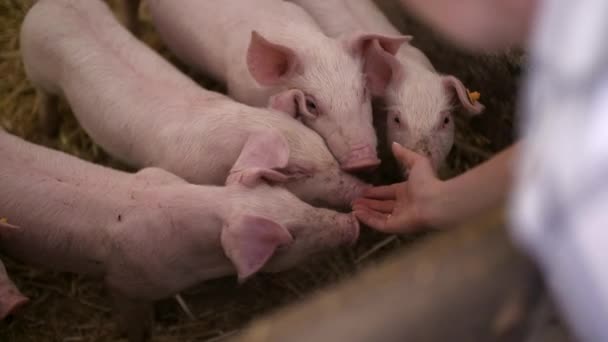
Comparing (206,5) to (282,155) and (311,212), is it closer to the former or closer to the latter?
(282,155)

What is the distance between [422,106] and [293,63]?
39cm

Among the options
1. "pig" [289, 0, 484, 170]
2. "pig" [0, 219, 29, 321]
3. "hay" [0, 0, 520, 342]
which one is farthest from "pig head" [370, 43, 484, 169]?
"pig" [0, 219, 29, 321]

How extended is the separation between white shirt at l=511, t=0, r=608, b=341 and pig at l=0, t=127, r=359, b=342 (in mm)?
1039

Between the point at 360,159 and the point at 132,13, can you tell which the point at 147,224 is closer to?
the point at 360,159

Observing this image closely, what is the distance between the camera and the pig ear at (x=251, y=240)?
1.68 metres

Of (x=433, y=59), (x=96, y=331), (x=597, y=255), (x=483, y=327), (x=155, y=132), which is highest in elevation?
(x=597, y=255)

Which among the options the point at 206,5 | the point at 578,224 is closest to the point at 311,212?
the point at 206,5

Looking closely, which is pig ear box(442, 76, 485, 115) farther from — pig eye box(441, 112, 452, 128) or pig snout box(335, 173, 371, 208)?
pig snout box(335, 173, 371, 208)

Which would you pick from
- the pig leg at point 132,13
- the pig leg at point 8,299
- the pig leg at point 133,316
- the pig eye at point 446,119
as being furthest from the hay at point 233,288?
the pig leg at point 132,13

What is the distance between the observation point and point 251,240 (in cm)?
169

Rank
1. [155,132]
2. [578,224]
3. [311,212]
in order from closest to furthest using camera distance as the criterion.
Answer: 1. [578,224]
2. [311,212]
3. [155,132]

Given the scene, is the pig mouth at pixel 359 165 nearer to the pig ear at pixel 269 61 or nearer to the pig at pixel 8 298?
the pig ear at pixel 269 61

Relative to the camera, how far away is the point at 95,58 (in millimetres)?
2109

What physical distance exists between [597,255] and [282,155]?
1.23 m
